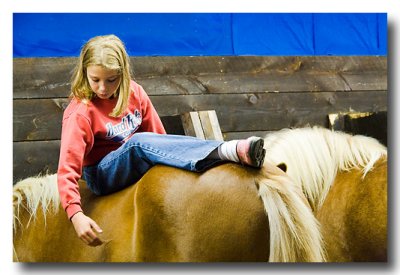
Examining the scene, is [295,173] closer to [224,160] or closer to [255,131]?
[255,131]

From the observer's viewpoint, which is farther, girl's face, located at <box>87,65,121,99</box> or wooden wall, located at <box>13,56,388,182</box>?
wooden wall, located at <box>13,56,388,182</box>

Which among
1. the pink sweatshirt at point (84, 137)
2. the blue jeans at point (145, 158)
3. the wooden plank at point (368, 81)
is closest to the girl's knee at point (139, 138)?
the blue jeans at point (145, 158)

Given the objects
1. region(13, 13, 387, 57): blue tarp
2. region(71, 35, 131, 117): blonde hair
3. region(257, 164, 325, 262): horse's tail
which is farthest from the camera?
region(13, 13, 387, 57): blue tarp

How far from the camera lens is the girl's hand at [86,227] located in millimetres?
1284

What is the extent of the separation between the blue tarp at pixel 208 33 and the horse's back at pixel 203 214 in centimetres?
44

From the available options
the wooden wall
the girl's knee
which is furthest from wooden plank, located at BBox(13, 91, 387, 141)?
the girl's knee

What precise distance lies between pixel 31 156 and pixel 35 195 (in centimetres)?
11

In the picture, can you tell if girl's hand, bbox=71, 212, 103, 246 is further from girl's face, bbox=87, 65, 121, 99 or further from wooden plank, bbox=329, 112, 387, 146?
wooden plank, bbox=329, 112, 387, 146

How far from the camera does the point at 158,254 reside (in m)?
1.25

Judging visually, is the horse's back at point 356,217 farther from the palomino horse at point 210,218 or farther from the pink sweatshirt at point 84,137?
the pink sweatshirt at point 84,137

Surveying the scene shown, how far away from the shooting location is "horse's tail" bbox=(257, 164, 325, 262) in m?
1.14

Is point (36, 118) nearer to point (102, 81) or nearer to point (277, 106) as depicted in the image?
point (102, 81)

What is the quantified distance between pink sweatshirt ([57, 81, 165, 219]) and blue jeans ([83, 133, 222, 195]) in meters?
0.04
